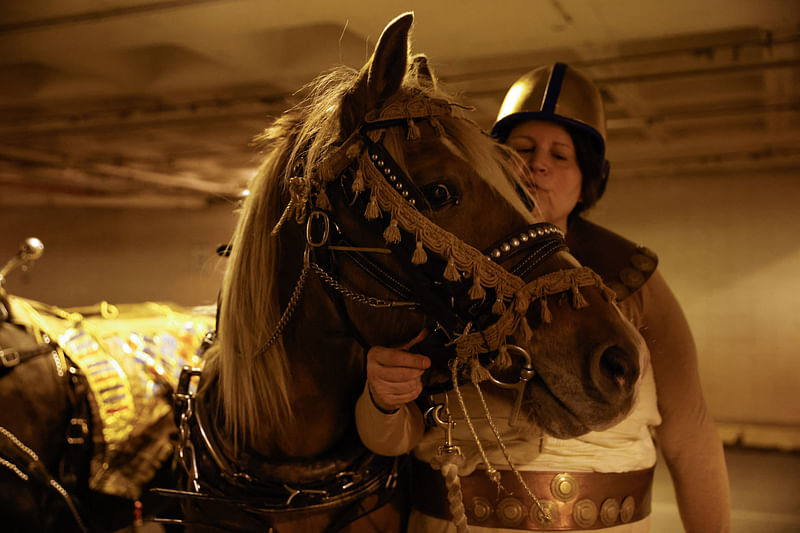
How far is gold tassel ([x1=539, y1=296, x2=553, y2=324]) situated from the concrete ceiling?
1.32 meters

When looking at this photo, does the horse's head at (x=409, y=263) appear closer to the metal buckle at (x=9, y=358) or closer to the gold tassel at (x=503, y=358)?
the gold tassel at (x=503, y=358)

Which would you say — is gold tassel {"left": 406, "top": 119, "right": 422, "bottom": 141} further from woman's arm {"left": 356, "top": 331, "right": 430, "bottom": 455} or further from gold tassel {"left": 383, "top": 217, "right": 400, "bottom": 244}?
woman's arm {"left": 356, "top": 331, "right": 430, "bottom": 455}

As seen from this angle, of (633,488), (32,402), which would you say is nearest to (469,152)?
(633,488)

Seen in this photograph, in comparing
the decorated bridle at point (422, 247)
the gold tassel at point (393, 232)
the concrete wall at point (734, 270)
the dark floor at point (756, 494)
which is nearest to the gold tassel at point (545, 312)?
the decorated bridle at point (422, 247)

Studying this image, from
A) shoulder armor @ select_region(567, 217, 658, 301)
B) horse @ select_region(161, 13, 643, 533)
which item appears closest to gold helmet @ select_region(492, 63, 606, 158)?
shoulder armor @ select_region(567, 217, 658, 301)

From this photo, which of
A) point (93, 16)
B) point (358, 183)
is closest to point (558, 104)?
point (358, 183)

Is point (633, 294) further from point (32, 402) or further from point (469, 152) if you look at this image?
point (32, 402)

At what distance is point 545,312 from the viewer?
0.93 m

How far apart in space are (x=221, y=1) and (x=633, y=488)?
6.75 ft

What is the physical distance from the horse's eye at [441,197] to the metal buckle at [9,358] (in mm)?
1569

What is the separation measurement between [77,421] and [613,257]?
1681 mm

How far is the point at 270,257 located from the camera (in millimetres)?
1153

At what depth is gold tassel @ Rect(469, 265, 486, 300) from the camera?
0.94 metres

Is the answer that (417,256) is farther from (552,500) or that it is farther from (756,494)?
(756,494)
